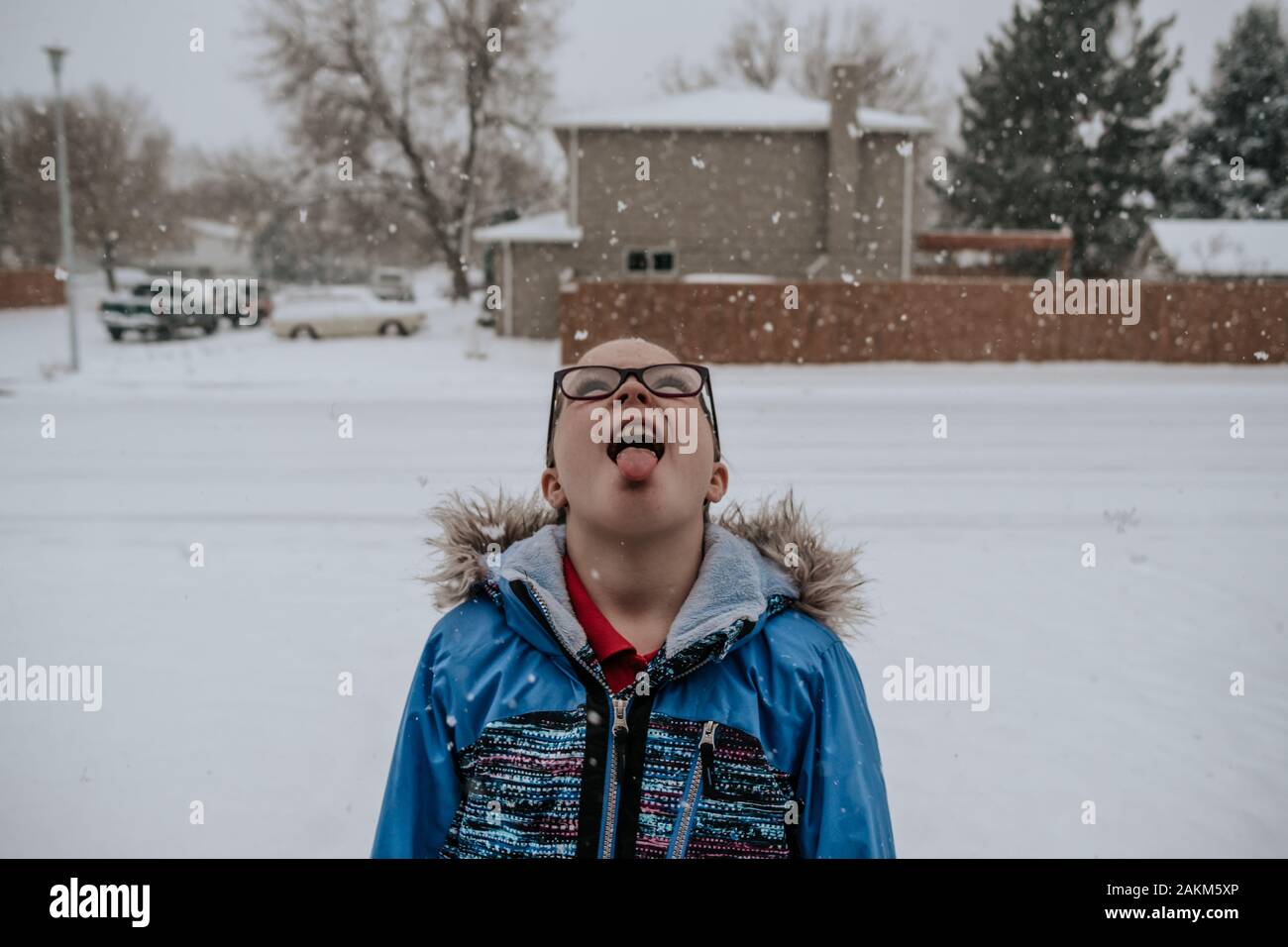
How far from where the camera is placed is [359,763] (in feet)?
11.8

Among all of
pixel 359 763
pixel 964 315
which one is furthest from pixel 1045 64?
pixel 359 763

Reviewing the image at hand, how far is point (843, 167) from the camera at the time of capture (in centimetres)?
2305

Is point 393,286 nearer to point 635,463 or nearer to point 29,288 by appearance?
point 29,288

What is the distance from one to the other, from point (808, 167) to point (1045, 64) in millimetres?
11261

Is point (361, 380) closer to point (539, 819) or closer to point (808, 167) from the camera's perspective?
point (808, 167)

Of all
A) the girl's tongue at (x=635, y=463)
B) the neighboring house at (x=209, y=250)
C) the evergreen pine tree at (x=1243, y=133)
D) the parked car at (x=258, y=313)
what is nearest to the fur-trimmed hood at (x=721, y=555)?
the girl's tongue at (x=635, y=463)

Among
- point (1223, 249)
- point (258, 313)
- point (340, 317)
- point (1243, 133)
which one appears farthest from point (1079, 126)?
point (258, 313)

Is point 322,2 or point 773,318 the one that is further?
point 322,2

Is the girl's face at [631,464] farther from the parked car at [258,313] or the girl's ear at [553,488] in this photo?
the parked car at [258,313]

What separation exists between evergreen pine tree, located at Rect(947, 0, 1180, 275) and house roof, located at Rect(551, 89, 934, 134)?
8.28m

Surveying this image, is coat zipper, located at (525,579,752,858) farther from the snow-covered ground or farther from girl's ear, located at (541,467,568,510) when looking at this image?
the snow-covered ground

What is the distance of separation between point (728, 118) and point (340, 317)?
1128 cm

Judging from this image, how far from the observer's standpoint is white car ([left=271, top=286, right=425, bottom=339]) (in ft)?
86.4

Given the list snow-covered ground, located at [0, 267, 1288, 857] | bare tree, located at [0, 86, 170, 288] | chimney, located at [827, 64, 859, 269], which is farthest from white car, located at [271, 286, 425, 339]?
snow-covered ground, located at [0, 267, 1288, 857]
